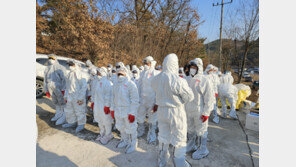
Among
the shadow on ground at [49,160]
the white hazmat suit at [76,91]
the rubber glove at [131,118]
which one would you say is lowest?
the shadow on ground at [49,160]

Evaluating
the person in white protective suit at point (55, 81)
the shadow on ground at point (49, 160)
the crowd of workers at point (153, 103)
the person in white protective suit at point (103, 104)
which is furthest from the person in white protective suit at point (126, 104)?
the person in white protective suit at point (55, 81)

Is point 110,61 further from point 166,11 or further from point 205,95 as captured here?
→ point 205,95

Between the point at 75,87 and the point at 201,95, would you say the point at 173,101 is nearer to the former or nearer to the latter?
the point at 201,95

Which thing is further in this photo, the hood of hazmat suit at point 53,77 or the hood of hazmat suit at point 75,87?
the hood of hazmat suit at point 53,77

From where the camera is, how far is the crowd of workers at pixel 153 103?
2266 millimetres

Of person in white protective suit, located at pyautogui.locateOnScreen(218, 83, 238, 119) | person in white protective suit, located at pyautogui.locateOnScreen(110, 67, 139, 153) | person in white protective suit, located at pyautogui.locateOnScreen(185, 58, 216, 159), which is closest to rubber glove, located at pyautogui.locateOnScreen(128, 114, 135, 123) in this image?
person in white protective suit, located at pyautogui.locateOnScreen(110, 67, 139, 153)

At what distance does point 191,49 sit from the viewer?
12.4 m

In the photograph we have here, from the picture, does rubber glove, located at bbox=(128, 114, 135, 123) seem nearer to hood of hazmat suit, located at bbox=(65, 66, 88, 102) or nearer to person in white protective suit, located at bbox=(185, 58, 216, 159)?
person in white protective suit, located at bbox=(185, 58, 216, 159)

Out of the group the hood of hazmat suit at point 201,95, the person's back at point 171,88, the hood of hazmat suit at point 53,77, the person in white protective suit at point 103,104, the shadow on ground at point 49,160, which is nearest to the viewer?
the person's back at point 171,88

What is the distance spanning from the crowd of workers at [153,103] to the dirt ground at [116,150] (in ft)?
0.66

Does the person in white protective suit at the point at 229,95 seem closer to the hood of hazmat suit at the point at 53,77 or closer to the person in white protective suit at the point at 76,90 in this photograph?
the person in white protective suit at the point at 76,90

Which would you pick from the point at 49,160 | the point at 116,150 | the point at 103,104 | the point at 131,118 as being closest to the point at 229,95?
the point at 131,118

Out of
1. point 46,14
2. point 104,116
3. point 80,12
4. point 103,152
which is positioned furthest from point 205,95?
point 46,14

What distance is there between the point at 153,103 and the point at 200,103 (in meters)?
1.40
